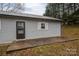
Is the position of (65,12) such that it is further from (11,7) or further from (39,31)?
(11,7)

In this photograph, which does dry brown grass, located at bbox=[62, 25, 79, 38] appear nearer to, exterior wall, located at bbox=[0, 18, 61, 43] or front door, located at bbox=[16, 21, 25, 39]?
exterior wall, located at bbox=[0, 18, 61, 43]

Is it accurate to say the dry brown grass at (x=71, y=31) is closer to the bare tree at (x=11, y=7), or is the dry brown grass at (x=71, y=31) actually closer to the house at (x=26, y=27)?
the house at (x=26, y=27)

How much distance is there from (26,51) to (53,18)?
795mm

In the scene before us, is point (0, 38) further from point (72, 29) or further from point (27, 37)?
point (72, 29)

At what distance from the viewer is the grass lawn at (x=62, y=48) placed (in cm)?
359

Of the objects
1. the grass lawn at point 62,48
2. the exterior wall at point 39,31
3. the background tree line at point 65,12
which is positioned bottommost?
the grass lawn at point 62,48

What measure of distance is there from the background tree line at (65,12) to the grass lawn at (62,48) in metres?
0.15

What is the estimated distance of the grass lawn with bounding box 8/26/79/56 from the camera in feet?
11.8

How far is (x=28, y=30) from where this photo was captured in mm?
3662

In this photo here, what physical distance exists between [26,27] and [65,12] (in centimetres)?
79

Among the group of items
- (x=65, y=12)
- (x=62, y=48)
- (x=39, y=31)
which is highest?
(x=65, y=12)

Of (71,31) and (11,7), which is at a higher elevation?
(11,7)

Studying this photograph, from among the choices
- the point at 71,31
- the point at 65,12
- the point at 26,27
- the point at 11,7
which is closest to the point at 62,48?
the point at 71,31

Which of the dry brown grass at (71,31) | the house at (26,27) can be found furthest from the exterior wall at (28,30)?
the dry brown grass at (71,31)
